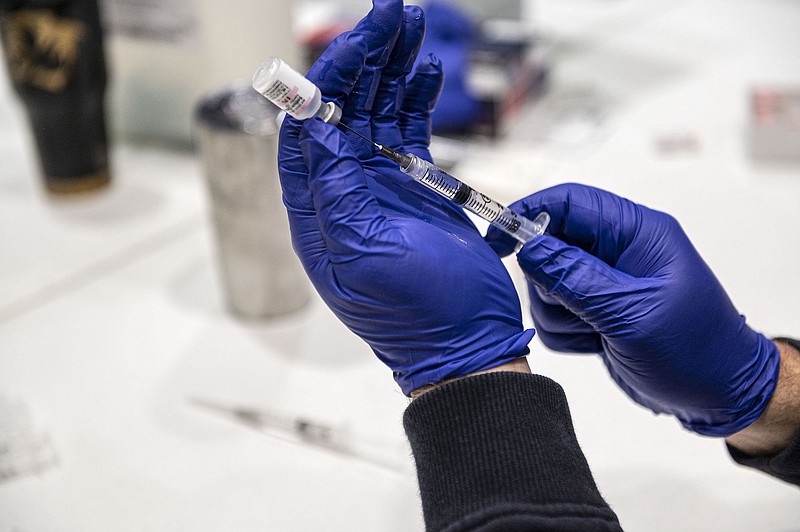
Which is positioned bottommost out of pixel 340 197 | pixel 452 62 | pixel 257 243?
pixel 257 243

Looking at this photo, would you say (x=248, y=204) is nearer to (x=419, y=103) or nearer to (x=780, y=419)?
(x=419, y=103)

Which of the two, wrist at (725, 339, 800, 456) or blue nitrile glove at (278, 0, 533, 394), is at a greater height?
blue nitrile glove at (278, 0, 533, 394)

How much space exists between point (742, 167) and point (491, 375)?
2.91 ft

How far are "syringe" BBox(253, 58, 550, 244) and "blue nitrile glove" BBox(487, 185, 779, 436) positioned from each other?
0.02 metres

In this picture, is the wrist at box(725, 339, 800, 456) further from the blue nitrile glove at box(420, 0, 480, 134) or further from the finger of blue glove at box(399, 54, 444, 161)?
the blue nitrile glove at box(420, 0, 480, 134)

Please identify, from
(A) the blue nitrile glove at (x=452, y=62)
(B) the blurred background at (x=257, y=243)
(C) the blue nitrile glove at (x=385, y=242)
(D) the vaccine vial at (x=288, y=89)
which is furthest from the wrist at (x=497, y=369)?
(A) the blue nitrile glove at (x=452, y=62)

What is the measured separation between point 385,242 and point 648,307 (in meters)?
0.22

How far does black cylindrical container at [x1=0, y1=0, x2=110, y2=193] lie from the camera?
3.80 feet

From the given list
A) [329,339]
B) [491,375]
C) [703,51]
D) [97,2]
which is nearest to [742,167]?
[703,51]

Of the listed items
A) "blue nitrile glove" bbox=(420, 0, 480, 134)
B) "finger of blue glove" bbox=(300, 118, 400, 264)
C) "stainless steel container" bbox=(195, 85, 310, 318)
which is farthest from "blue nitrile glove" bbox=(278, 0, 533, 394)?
"blue nitrile glove" bbox=(420, 0, 480, 134)

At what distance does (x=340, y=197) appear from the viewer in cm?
56

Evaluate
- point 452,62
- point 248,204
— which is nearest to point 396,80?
point 248,204

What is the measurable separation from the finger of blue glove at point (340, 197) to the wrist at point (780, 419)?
0.37m

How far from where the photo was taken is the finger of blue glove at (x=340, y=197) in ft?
1.85
